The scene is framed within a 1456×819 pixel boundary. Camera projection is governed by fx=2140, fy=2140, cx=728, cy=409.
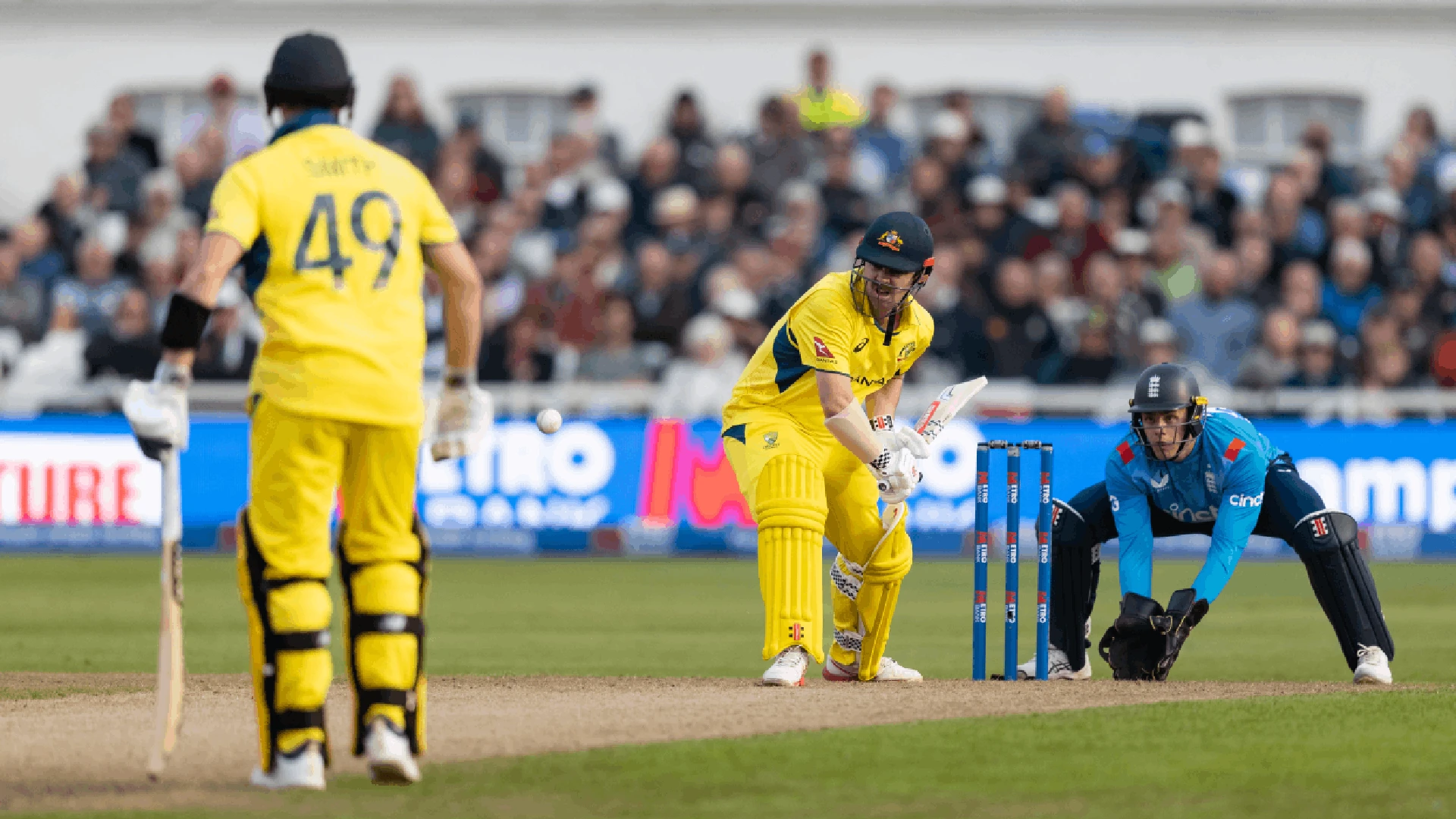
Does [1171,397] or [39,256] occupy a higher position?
[39,256]

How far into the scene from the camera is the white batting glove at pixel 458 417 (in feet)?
24.8

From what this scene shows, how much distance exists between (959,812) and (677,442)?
13.8m

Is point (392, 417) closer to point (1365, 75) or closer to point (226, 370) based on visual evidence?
point (226, 370)

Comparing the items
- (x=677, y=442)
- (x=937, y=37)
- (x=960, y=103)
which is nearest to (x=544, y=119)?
(x=937, y=37)

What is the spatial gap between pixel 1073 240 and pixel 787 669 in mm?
12098

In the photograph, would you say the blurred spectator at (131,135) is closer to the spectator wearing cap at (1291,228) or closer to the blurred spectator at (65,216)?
the blurred spectator at (65,216)

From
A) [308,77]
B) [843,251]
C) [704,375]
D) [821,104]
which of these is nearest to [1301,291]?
[843,251]

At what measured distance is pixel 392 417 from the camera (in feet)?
23.6

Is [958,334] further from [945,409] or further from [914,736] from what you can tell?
[914,736]

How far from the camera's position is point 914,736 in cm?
834

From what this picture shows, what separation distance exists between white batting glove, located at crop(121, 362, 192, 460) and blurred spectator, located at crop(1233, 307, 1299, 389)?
1504 cm

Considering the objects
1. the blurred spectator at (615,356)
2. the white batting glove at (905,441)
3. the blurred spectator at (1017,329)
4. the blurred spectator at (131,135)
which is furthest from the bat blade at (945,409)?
the blurred spectator at (131,135)

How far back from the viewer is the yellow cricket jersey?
1023cm

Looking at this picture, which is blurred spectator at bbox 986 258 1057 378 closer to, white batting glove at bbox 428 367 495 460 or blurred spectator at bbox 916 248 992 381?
blurred spectator at bbox 916 248 992 381
